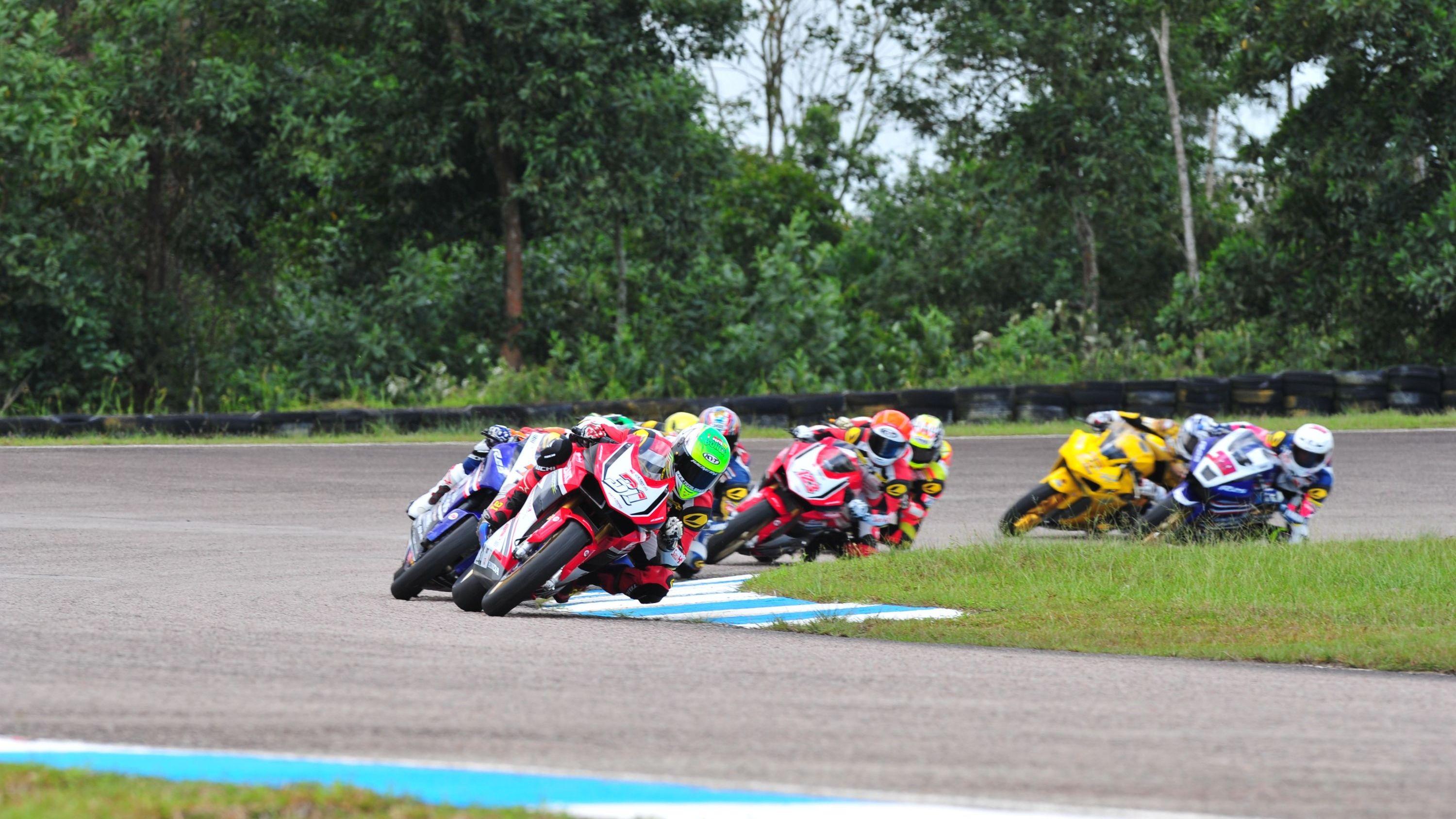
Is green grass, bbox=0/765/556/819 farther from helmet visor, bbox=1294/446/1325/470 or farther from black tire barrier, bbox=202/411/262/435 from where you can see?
black tire barrier, bbox=202/411/262/435

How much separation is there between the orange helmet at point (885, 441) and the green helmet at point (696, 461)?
303cm

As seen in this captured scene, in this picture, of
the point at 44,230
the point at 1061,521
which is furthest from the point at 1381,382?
the point at 44,230

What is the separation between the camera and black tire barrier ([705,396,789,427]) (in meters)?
21.4

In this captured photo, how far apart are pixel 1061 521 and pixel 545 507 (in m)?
5.47

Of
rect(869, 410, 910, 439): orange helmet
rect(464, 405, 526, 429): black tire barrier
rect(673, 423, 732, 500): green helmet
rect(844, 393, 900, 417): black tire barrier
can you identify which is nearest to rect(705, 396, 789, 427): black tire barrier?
rect(844, 393, 900, 417): black tire barrier

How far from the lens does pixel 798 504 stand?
39.3 ft

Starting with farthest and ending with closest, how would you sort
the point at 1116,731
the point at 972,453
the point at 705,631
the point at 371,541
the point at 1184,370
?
the point at 1184,370 → the point at 972,453 → the point at 371,541 → the point at 705,631 → the point at 1116,731

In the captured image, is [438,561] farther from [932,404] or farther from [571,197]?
[571,197]

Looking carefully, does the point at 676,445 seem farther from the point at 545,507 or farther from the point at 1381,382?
the point at 1381,382

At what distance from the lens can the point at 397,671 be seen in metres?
6.80

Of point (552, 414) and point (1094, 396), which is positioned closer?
point (552, 414)

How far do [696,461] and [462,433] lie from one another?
1223cm

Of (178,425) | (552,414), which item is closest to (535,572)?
(552,414)

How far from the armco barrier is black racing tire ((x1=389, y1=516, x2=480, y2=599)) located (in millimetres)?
10430
